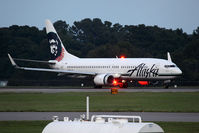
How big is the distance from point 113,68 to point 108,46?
33.1m

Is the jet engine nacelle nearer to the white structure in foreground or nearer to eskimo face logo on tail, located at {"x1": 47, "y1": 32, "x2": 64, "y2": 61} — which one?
eskimo face logo on tail, located at {"x1": 47, "y1": 32, "x2": 64, "y2": 61}

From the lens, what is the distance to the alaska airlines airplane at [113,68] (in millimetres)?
66312

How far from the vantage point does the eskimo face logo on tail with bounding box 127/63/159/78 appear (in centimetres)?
6638

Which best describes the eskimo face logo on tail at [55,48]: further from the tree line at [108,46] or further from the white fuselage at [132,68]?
the tree line at [108,46]

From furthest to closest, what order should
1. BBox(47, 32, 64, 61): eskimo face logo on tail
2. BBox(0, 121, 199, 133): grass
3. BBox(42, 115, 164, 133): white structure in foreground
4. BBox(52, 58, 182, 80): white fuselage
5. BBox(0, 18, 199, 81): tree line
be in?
BBox(0, 18, 199, 81): tree line, BBox(47, 32, 64, 61): eskimo face logo on tail, BBox(52, 58, 182, 80): white fuselage, BBox(0, 121, 199, 133): grass, BBox(42, 115, 164, 133): white structure in foreground

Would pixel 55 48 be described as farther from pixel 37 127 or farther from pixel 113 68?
pixel 37 127

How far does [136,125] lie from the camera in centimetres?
1219

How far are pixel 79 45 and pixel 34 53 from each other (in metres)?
26.6

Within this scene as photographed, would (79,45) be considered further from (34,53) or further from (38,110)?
(38,110)

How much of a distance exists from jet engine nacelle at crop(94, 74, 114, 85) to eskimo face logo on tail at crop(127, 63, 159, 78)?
250 cm

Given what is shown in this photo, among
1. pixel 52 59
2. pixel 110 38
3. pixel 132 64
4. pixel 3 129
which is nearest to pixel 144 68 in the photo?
pixel 132 64

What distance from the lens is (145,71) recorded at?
219 feet

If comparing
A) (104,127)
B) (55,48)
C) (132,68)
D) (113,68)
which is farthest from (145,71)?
(104,127)

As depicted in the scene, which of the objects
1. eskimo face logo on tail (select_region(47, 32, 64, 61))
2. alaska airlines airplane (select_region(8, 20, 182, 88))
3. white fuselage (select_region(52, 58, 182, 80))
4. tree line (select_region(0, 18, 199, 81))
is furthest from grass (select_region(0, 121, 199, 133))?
tree line (select_region(0, 18, 199, 81))
